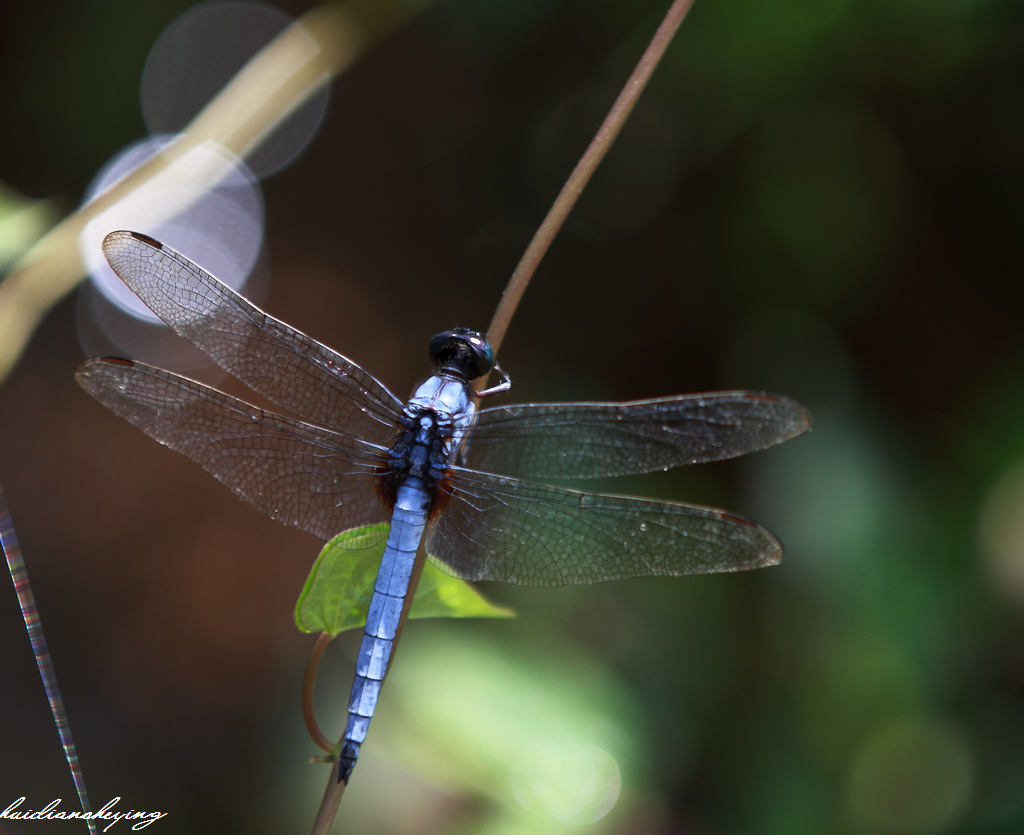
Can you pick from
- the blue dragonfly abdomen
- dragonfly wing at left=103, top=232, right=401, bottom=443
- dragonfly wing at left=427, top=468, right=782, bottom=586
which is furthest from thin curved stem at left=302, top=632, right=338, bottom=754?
dragonfly wing at left=103, top=232, right=401, bottom=443

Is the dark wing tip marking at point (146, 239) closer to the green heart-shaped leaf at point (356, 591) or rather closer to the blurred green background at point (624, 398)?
the green heart-shaped leaf at point (356, 591)

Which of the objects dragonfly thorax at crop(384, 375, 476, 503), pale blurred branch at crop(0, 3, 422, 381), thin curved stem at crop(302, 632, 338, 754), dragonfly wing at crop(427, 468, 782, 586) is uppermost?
pale blurred branch at crop(0, 3, 422, 381)

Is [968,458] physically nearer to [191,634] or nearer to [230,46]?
[191,634]

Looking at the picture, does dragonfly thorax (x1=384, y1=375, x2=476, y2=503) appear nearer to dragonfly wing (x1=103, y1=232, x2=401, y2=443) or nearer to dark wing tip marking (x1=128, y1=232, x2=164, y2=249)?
dragonfly wing (x1=103, y1=232, x2=401, y2=443)

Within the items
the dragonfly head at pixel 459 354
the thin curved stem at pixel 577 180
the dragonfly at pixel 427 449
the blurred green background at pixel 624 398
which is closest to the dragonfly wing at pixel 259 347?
the dragonfly at pixel 427 449

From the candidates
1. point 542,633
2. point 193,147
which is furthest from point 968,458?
point 193,147

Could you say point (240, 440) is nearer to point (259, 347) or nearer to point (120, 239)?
point (259, 347)
